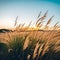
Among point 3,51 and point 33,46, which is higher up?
point 33,46

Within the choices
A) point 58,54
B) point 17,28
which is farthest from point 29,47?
point 17,28

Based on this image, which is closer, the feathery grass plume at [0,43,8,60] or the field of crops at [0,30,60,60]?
the field of crops at [0,30,60,60]

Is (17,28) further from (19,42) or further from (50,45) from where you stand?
(50,45)

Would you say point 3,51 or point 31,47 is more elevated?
point 31,47

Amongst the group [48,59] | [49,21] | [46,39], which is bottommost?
[48,59]

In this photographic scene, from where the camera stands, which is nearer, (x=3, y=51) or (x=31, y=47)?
(x=31, y=47)

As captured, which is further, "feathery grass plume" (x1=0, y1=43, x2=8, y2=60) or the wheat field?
"feathery grass plume" (x1=0, y1=43, x2=8, y2=60)

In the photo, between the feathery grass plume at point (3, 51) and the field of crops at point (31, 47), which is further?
the feathery grass plume at point (3, 51)

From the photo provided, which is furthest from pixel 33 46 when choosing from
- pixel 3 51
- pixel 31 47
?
pixel 3 51

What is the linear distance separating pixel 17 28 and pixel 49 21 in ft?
4.29

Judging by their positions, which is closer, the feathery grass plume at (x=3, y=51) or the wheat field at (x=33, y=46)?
the wheat field at (x=33, y=46)

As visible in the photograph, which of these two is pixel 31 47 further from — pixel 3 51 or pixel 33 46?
pixel 3 51

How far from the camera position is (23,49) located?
20.9ft

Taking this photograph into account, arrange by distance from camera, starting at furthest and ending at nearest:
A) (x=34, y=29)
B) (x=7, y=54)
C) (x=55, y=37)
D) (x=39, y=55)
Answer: (x=34, y=29) < (x=55, y=37) < (x=7, y=54) < (x=39, y=55)
